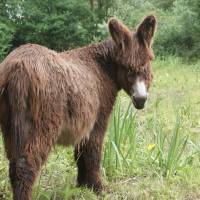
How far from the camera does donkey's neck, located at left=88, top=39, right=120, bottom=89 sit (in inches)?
181

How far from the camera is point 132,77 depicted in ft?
14.2

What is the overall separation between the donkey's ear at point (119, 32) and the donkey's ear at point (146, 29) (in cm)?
10

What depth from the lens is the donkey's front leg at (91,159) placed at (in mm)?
4508

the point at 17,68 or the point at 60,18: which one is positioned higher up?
the point at 17,68


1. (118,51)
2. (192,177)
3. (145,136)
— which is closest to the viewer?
(118,51)

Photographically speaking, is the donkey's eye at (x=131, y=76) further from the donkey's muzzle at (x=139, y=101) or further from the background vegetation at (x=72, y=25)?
the background vegetation at (x=72, y=25)

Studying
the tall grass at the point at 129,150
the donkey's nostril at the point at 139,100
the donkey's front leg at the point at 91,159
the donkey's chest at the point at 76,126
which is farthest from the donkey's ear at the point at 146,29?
the tall grass at the point at 129,150

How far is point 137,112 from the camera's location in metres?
8.09

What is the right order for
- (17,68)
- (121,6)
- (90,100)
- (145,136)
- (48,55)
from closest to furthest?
(17,68) < (48,55) < (90,100) < (145,136) < (121,6)

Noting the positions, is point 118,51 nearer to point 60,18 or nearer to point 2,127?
point 2,127

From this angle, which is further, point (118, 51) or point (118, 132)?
point (118, 132)

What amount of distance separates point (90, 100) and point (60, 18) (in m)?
9.59

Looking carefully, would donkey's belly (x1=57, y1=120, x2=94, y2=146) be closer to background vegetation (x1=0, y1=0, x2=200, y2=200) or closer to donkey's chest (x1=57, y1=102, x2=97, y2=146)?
donkey's chest (x1=57, y1=102, x2=97, y2=146)

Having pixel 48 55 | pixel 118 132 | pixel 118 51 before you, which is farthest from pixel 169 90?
pixel 48 55
